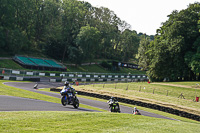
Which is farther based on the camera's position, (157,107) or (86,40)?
(86,40)

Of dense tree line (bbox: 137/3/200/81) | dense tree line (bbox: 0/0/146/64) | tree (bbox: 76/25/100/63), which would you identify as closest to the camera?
dense tree line (bbox: 137/3/200/81)

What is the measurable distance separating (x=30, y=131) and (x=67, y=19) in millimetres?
80482

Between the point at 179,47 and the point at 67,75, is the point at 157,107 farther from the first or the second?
the point at 67,75

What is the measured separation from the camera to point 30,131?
7.26 metres

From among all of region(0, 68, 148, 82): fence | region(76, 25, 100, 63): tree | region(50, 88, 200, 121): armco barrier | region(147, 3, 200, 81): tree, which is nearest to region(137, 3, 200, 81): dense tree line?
region(147, 3, 200, 81): tree

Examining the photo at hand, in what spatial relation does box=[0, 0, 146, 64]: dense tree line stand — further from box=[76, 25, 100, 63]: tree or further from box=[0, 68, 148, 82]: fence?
box=[0, 68, 148, 82]: fence

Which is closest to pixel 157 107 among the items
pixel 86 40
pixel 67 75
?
pixel 67 75

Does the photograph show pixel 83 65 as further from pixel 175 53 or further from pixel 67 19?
pixel 175 53

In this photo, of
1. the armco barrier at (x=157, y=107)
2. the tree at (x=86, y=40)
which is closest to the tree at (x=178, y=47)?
the armco barrier at (x=157, y=107)

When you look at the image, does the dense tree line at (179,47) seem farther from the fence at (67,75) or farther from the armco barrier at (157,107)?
the armco barrier at (157,107)

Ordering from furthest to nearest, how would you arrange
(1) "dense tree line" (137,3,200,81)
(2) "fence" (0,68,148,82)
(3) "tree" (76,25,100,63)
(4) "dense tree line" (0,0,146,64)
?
(3) "tree" (76,25,100,63)
(4) "dense tree line" (0,0,146,64)
(1) "dense tree line" (137,3,200,81)
(2) "fence" (0,68,148,82)

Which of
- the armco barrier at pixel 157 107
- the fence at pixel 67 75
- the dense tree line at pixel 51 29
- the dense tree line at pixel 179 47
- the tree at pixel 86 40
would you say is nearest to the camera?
the armco barrier at pixel 157 107

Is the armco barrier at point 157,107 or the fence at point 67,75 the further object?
the fence at point 67,75

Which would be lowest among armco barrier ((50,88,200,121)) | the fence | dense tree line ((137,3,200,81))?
armco barrier ((50,88,200,121))
